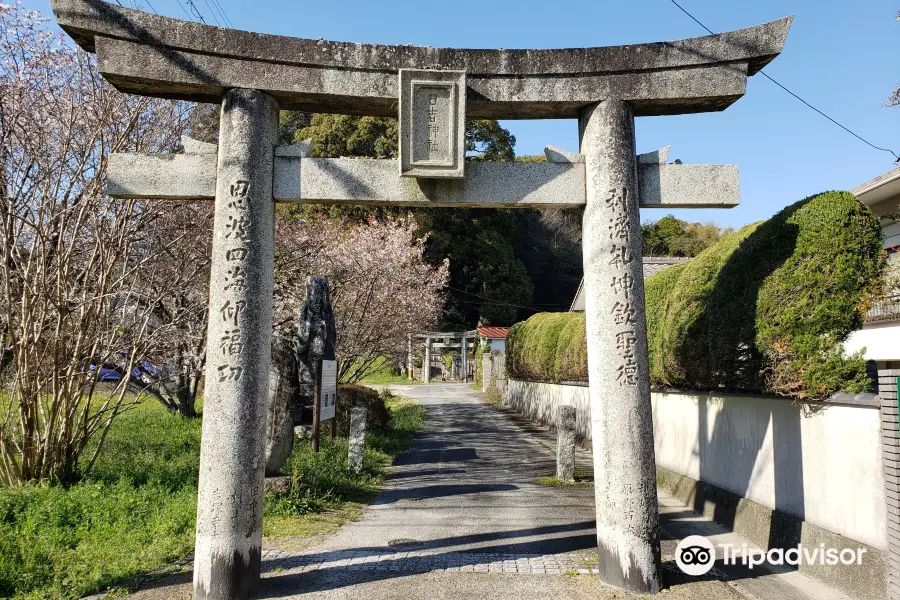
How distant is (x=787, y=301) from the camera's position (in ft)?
18.5

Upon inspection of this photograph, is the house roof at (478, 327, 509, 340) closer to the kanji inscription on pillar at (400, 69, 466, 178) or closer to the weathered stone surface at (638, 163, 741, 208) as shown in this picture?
the weathered stone surface at (638, 163, 741, 208)

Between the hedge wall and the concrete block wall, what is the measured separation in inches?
38.1

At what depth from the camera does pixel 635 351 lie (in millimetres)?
5281

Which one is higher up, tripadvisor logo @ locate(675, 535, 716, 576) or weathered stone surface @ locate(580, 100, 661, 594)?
weathered stone surface @ locate(580, 100, 661, 594)

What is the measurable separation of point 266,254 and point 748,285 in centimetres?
473

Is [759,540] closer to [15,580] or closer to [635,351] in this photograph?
[635,351]

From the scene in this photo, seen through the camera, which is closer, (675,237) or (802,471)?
(802,471)

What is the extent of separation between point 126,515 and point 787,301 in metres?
7.34

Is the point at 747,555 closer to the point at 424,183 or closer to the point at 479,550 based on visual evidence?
the point at 479,550

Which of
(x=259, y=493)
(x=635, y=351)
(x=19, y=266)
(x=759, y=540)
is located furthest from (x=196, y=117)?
(x=759, y=540)

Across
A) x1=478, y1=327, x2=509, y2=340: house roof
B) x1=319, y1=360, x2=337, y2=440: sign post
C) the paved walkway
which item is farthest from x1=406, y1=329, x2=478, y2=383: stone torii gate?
x1=319, y1=360, x2=337, y2=440: sign post

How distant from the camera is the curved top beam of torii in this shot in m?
5.18

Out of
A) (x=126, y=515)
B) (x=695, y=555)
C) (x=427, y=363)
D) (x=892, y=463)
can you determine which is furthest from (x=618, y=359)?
(x=427, y=363)

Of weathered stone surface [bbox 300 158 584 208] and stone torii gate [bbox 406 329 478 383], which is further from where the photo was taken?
stone torii gate [bbox 406 329 478 383]
